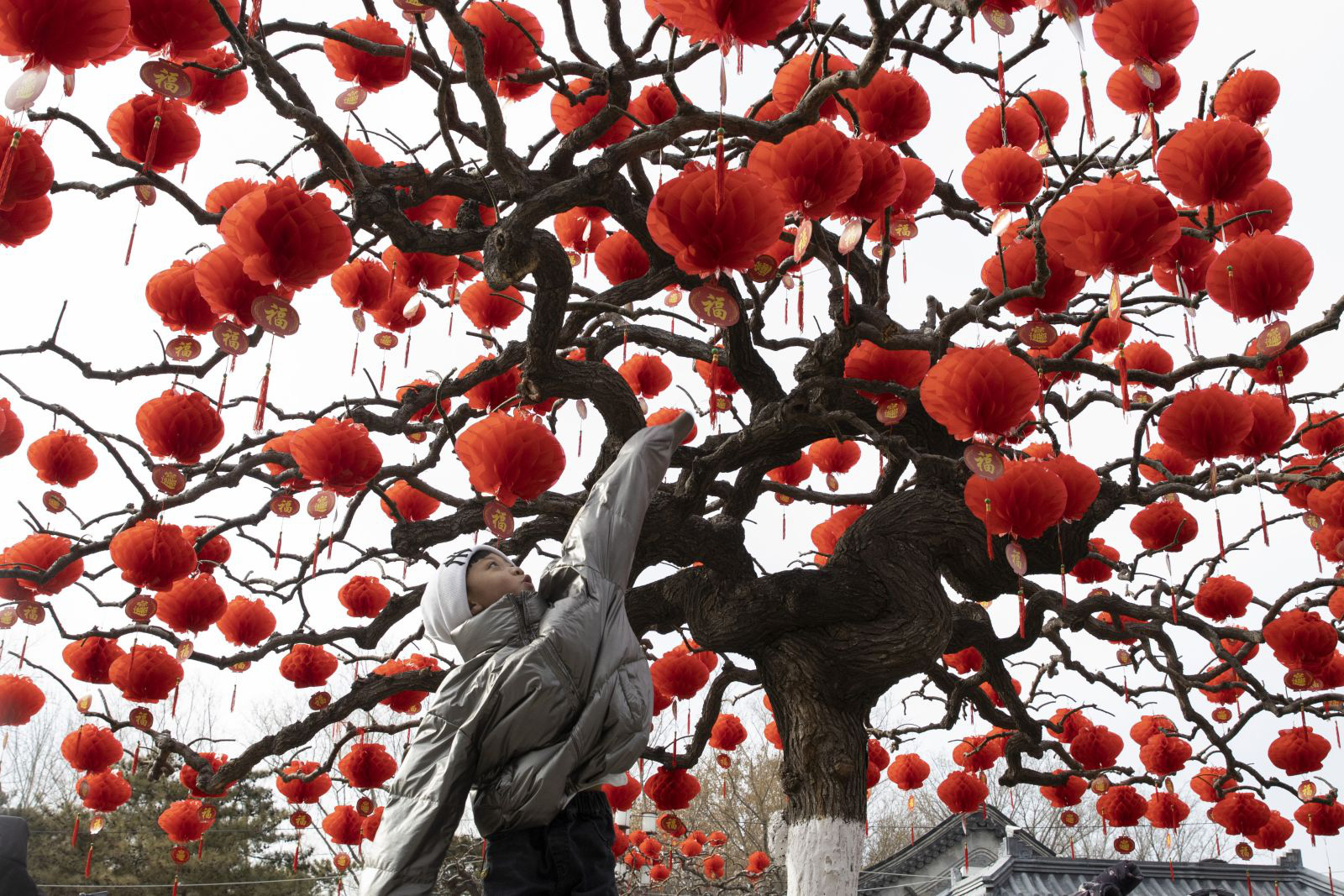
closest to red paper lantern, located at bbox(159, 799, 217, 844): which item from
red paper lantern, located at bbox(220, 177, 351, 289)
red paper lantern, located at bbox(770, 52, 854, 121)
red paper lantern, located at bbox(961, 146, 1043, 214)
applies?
red paper lantern, located at bbox(220, 177, 351, 289)

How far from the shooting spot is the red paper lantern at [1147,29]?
12.7 ft

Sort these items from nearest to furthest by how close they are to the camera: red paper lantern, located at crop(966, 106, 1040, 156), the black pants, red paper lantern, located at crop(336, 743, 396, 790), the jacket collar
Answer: the black pants → the jacket collar → red paper lantern, located at crop(966, 106, 1040, 156) → red paper lantern, located at crop(336, 743, 396, 790)

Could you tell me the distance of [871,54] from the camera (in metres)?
3.41

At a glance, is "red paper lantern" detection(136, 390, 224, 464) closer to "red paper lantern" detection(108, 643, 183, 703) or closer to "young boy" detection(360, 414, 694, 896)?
"young boy" detection(360, 414, 694, 896)

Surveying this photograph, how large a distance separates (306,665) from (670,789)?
121 inches

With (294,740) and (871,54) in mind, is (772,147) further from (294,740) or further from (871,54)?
(294,740)

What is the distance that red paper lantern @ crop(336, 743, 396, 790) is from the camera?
7.90 meters

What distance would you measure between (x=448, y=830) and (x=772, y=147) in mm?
2663

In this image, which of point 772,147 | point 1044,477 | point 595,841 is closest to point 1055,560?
point 1044,477

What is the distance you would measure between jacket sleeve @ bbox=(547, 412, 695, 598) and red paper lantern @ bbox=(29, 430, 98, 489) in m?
4.63

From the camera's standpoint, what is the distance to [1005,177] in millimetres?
4652

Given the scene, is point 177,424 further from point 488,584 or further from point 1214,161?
point 1214,161

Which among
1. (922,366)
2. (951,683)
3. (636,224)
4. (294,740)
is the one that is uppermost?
(636,224)

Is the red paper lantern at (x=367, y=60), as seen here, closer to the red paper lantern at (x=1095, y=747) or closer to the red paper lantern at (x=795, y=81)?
the red paper lantern at (x=795, y=81)
